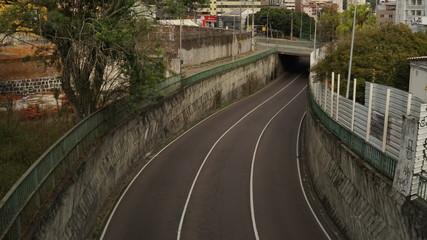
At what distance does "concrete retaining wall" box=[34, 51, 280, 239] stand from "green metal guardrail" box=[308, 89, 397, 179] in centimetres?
1153

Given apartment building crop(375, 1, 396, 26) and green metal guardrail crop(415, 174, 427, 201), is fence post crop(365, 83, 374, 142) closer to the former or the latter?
green metal guardrail crop(415, 174, 427, 201)

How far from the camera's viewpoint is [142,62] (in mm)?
24719

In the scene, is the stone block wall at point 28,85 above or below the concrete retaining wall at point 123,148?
above

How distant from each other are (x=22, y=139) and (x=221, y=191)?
1047cm

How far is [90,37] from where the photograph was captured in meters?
23.3

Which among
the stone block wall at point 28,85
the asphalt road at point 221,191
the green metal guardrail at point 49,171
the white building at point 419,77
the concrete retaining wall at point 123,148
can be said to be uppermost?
the white building at point 419,77

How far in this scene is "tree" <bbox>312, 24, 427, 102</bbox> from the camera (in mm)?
32719

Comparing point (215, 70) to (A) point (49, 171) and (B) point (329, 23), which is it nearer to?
(A) point (49, 171)

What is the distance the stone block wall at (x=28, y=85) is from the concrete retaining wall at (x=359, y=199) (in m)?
19.3

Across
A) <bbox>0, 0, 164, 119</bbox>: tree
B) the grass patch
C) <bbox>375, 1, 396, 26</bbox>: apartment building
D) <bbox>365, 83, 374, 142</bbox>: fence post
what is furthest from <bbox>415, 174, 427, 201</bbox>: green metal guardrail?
<bbox>375, 1, 396, 26</bbox>: apartment building

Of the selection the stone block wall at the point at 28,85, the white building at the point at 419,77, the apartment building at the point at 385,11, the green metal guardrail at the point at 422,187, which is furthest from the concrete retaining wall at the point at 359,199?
the apartment building at the point at 385,11

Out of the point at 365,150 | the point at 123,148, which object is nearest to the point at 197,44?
the point at 123,148

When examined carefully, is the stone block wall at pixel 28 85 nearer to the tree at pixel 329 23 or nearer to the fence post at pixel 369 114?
the fence post at pixel 369 114

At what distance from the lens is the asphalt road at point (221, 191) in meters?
21.7
